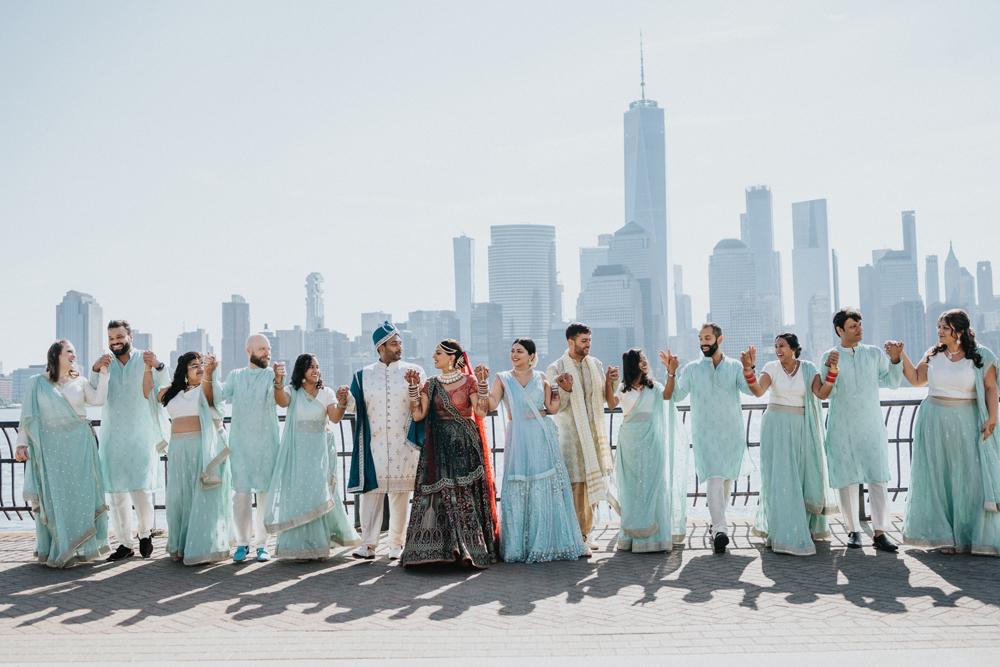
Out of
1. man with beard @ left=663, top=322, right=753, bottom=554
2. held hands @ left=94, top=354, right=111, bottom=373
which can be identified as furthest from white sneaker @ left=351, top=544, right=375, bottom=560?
man with beard @ left=663, top=322, right=753, bottom=554

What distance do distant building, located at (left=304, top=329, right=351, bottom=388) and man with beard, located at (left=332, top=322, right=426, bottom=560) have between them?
11400 centimetres

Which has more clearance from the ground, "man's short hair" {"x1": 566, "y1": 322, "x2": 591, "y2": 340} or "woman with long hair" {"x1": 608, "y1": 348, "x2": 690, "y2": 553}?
"man's short hair" {"x1": 566, "y1": 322, "x2": 591, "y2": 340}

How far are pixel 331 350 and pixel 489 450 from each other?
121 metres

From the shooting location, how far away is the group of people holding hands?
660 cm

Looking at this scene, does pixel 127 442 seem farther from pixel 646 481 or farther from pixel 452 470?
pixel 646 481

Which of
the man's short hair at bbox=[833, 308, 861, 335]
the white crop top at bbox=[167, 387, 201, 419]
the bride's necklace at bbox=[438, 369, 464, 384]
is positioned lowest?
the white crop top at bbox=[167, 387, 201, 419]

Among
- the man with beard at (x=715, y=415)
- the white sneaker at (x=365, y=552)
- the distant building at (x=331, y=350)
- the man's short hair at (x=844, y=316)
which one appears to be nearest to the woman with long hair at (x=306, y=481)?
the white sneaker at (x=365, y=552)

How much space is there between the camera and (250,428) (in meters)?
6.97

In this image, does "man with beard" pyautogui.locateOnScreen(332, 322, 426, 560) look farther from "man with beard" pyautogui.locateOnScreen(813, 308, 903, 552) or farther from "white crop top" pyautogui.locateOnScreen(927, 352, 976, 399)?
"white crop top" pyautogui.locateOnScreen(927, 352, 976, 399)

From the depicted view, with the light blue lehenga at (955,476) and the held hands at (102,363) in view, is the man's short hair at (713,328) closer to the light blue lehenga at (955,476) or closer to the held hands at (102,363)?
the light blue lehenga at (955,476)

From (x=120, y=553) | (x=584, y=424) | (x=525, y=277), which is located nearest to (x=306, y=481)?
(x=120, y=553)

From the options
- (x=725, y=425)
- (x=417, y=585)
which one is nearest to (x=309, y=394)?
(x=417, y=585)

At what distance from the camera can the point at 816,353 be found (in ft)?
462

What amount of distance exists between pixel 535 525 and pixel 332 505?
172 cm
